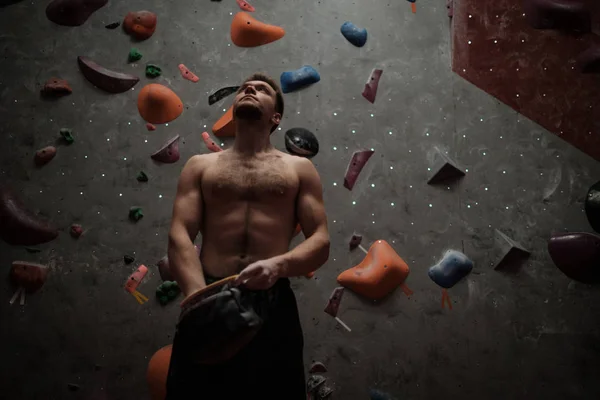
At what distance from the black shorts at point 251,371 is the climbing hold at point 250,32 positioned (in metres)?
1.57

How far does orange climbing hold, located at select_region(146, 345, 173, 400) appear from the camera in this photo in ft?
8.61

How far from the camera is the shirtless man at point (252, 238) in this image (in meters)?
1.89

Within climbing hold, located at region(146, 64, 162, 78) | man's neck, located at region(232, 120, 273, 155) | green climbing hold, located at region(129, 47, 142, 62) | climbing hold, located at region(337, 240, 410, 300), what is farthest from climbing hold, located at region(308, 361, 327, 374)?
green climbing hold, located at region(129, 47, 142, 62)

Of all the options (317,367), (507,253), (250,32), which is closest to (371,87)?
(250,32)

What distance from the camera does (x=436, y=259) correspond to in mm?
2947

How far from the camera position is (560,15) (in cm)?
318

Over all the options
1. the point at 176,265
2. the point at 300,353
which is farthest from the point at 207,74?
the point at 300,353

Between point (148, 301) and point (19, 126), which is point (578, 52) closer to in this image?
point (148, 301)

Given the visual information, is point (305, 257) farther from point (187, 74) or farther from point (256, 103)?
point (187, 74)

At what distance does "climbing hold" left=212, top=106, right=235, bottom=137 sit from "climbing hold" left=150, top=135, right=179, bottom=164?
203 millimetres

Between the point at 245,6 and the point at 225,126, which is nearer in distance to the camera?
the point at 225,126

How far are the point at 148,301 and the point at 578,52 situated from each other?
2515 millimetres

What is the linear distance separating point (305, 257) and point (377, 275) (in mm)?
919

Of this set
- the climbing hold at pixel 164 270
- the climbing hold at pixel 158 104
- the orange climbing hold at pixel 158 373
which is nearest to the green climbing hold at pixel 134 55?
the climbing hold at pixel 158 104
